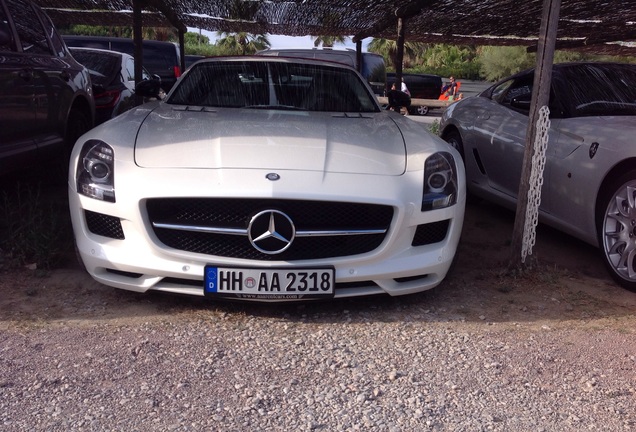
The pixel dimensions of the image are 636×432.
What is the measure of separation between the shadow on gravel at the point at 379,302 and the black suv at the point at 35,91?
1012 mm

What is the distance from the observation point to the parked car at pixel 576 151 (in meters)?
4.05

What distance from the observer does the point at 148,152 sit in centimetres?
353

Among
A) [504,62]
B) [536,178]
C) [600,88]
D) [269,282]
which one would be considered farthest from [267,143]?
[504,62]

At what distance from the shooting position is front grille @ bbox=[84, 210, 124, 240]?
133 inches

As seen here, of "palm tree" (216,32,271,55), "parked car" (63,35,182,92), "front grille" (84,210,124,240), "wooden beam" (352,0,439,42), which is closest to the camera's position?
"front grille" (84,210,124,240)

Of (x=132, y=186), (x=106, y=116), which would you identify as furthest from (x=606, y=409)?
(x=106, y=116)

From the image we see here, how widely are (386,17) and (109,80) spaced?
358cm

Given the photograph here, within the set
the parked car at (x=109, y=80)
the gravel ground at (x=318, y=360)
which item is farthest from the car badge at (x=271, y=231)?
the parked car at (x=109, y=80)

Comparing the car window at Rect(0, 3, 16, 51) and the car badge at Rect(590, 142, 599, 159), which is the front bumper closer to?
the car badge at Rect(590, 142, 599, 159)

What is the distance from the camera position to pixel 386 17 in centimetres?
848

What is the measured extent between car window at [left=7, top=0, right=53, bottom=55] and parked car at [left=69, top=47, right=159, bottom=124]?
1917 mm

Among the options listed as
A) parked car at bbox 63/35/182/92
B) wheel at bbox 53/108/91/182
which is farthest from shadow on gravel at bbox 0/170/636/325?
parked car at bbox 63/35/182/92

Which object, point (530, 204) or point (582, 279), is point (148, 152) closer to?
point (530, 204)

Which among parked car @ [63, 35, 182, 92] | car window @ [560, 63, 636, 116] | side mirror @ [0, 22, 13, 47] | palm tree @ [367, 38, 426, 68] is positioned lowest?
palm tree @ [367, 38, 426, 68]
